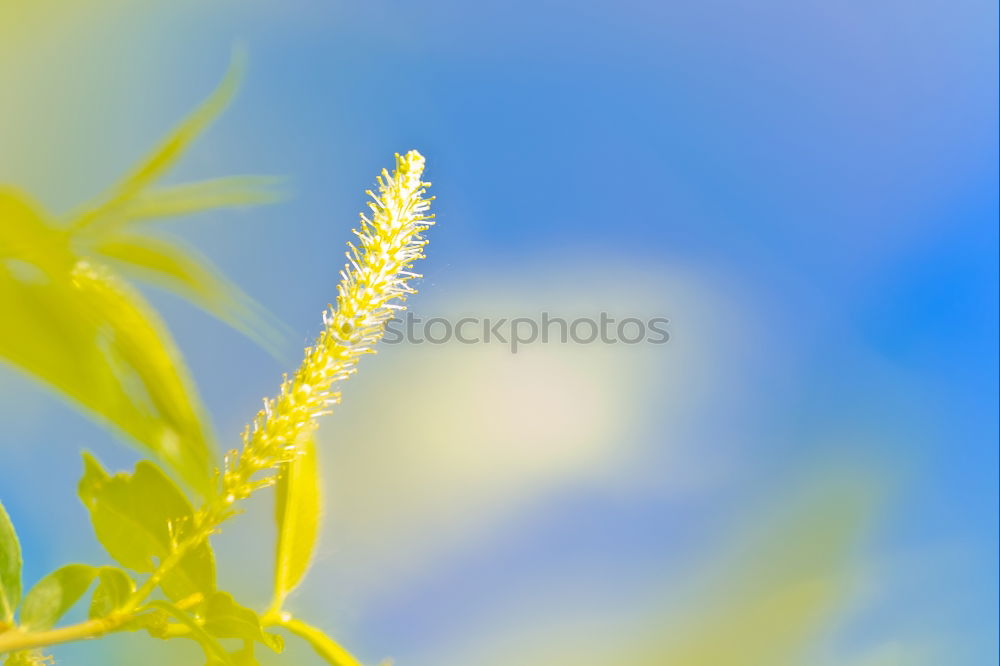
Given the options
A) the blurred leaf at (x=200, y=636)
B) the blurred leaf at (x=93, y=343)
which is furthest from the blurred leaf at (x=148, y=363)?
the blurred leaf at (x=200, y=636)

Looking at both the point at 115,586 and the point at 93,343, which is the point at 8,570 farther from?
the point at 93,343

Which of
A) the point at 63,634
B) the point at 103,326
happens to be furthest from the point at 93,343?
the point at 63,634

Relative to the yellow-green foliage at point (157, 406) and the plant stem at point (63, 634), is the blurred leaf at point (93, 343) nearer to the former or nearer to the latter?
the yellow-green foliage at point (157, 406)

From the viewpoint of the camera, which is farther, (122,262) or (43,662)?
(43,662)

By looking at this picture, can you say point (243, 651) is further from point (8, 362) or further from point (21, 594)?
point (8, 362)

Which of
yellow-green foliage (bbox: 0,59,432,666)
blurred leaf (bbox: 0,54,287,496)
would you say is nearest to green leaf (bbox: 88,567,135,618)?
yellow-green foliage (bbox: 0,59,432,666)

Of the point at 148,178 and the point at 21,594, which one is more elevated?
the point at 148,178

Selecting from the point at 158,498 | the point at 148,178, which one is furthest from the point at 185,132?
the point at 158,498
